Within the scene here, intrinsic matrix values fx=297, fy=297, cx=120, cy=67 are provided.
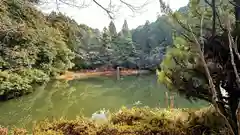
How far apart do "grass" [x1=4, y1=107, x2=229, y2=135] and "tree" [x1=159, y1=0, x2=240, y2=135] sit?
10.3 inches

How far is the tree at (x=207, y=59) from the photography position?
300 centimetres

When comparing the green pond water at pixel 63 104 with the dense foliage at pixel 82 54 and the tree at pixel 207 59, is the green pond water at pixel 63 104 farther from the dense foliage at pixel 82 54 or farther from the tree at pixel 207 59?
the tree at pixel 207 59

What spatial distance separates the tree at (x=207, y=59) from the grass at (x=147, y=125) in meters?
0.26

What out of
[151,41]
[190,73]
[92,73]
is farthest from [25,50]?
[151,41]

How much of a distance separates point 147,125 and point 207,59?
1153 mm

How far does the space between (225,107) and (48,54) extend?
36.9 ft

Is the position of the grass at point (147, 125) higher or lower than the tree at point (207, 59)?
lower

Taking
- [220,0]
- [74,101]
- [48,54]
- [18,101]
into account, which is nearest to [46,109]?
[74,101]

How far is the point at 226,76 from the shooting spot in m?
3.03

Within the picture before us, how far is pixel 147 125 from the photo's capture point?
371 cm

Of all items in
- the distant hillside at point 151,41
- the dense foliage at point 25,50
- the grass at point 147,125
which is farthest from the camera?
the distant hillside at point 151,41

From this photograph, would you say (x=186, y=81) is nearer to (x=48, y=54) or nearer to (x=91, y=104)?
(x=91, y=104)

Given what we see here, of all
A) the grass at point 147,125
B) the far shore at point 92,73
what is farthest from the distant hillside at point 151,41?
the grass at point 147,125

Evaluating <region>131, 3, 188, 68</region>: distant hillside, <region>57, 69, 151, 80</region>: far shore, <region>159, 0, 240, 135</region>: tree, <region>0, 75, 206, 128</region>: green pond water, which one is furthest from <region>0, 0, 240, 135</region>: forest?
<region>131, 3, 188, 68</region>: distant hillside
